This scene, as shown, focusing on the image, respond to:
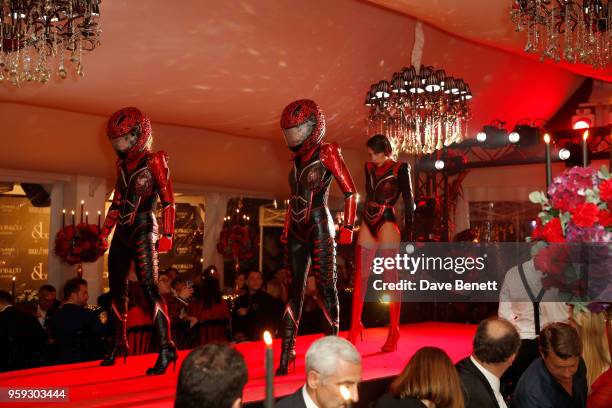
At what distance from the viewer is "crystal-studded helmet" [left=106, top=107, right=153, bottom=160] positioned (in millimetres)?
4039

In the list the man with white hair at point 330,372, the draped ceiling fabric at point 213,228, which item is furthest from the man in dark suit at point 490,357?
the draped ceiling fabric at point 213,228

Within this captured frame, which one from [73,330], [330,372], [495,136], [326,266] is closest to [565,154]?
[495,136]

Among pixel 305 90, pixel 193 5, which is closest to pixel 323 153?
pixel 193 5

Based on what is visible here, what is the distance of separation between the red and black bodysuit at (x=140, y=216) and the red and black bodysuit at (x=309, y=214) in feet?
2.27

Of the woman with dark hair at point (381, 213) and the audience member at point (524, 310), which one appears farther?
the woman with dark hair at point (381, 213)

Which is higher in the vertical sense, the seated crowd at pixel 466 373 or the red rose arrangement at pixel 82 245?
the red rose arrangement at pixel 82 245

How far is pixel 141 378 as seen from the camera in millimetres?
3807

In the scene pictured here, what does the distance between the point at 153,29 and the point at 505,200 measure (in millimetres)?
7845

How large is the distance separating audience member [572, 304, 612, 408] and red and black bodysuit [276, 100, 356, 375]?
1482 millimetres

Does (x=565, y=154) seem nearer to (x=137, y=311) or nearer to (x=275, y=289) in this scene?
(x=275, y=289)

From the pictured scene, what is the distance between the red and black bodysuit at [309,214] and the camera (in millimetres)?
4031

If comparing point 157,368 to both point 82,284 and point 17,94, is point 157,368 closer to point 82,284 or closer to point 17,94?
point 82,284

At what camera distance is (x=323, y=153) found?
4074 millimetres

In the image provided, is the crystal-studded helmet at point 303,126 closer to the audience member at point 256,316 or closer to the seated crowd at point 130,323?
the seated crowd at point 130,323
